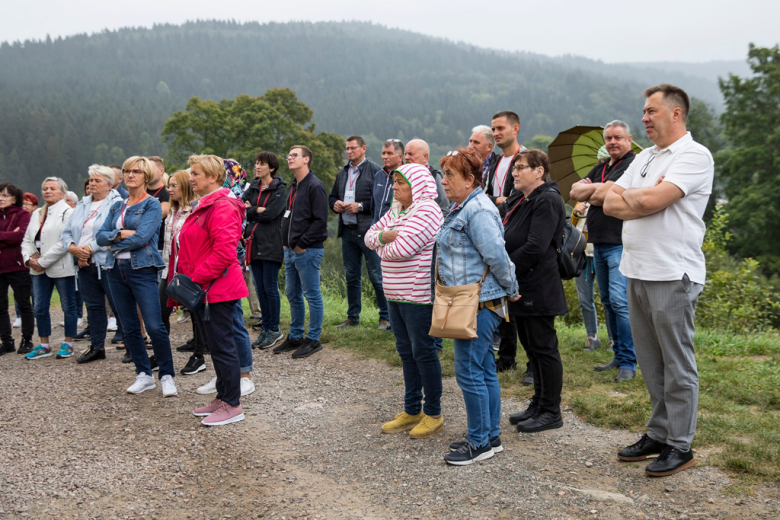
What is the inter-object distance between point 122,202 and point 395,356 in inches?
124

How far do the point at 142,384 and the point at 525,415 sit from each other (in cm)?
353

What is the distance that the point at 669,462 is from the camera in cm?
345

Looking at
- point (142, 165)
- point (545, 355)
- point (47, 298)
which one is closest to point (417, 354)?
point (545, 355)

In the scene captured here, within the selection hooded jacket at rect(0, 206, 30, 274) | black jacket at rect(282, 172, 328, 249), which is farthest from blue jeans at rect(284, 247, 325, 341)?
hooded jacket at rect(0, 206, 30, 274)

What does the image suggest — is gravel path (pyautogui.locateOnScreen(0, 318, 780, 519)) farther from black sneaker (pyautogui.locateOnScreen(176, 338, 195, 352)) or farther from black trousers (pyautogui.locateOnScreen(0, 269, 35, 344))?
black trousers (pyautogui.locateOnScreen(0, 269, 35, 344))

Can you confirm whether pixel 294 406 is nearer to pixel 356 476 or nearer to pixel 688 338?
pixel 356 476

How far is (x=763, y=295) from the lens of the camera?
39.2 feet

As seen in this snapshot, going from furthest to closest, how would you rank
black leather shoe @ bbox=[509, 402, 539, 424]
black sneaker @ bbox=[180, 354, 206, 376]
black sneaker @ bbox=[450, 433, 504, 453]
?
1. black sneaker @ bbox=[180, 354, 206, 376]
2. black leather shoe @ bbox=[509, 402, 539, 424]
3. black sneaker @ bbox=[450, 433, 504, 453]

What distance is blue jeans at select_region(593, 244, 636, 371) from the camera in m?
5.35

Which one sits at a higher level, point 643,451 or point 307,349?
point 643,451

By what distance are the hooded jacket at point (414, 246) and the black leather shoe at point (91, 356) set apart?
432 cm

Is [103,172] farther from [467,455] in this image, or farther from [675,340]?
[675,340]

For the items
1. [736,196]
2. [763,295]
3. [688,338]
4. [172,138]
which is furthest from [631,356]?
[172,138]

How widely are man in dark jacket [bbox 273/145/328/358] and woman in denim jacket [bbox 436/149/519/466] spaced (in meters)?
3.02
